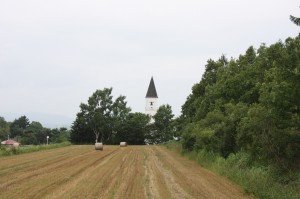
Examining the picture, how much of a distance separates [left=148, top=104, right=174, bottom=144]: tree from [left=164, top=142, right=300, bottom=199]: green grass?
94.0 m

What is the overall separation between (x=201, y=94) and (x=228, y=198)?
152ft

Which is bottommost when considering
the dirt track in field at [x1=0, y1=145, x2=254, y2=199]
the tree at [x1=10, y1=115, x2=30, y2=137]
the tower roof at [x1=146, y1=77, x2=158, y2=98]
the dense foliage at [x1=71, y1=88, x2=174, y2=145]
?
the dirt track in field at [x1=0, y1=145, x2=254, y2=199]

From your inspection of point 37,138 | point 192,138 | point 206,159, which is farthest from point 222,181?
point 37,138

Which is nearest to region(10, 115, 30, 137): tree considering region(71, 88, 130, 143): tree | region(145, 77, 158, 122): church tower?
region(145, 77, 158, 122): church tower

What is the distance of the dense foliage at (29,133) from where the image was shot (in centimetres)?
14200

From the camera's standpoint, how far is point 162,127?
125 m

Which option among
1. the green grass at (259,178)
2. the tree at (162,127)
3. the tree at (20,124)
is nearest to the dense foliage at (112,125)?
the tree at (162,127)

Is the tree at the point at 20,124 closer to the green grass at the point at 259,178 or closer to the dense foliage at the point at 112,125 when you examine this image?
the dense foliage at the point at 112,125

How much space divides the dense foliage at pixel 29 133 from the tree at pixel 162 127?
76.1 ft

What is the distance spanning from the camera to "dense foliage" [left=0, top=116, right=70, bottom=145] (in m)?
142

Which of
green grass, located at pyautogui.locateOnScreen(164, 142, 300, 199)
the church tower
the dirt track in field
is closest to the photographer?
the dirt track in field

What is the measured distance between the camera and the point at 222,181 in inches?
882

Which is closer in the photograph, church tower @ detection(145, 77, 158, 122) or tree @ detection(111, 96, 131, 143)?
tree @ detection(111, 96, 131, 143)

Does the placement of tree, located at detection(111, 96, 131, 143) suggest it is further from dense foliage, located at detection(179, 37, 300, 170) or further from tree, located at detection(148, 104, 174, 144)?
dense foliage, located at detection(179, 37, 300, 170)
